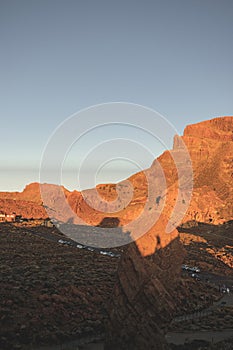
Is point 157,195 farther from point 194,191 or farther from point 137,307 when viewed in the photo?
point 137,307

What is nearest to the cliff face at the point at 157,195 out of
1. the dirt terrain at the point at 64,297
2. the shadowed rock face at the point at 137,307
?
the dirt terrain at the point at 64,297

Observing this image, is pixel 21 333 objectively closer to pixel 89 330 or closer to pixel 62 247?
pixel 89 330

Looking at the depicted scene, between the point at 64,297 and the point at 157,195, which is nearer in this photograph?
the point at 64,297

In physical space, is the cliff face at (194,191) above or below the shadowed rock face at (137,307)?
above

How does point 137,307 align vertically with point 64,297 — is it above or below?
above

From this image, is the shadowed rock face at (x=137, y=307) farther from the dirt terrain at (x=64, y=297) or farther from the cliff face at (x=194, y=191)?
the cliff face at (x=194, y=191)

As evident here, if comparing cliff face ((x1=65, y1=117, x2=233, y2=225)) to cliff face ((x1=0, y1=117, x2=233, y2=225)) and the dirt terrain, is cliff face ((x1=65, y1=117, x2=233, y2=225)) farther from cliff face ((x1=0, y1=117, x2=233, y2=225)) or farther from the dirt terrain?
the dirt terrain

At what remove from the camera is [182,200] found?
136 meters

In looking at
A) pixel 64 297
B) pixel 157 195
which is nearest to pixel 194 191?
pixel 157 195

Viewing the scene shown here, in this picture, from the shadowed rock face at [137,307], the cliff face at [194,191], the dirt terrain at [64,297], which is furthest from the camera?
the cliff face at [194,191]

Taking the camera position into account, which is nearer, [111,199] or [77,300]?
[77,300]

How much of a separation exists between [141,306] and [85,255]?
40.8m

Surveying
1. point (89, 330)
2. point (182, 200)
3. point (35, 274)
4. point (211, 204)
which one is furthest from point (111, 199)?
point (89, 330)

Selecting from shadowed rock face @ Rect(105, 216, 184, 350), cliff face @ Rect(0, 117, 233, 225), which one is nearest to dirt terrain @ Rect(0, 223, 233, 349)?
shadowed rock face @ Rect(105, 216, 184, 350)
